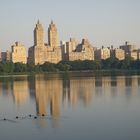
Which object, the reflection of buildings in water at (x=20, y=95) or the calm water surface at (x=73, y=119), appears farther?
the reflection of buildings in water at (x=20, y=95)

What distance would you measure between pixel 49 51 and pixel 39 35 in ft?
17.3

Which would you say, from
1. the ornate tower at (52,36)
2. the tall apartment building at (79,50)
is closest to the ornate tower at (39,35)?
the ornate tower at (52,36)

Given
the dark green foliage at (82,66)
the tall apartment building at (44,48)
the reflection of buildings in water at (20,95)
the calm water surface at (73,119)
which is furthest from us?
the tall apartment building at (44,48)

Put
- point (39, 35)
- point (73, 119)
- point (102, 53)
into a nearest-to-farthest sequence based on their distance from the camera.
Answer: point (73, 119)
point (39, 35)
point (102, 53)

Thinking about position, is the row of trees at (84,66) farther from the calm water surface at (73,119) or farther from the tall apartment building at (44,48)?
the calm water surface at (73,119)

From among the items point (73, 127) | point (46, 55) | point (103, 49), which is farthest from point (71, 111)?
point (103, 49)

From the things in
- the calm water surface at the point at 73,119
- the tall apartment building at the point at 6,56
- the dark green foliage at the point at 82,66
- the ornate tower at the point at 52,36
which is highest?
the ornate tower at the point at 52,36

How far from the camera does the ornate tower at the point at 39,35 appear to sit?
3548 inches

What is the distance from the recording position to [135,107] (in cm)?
1527

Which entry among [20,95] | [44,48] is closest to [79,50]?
[44,48]

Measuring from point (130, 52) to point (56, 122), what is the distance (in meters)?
97.4

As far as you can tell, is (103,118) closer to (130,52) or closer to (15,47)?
(15,47)

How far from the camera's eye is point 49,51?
88.9 metres

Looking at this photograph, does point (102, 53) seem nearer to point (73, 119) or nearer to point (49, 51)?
point (49, 51)
